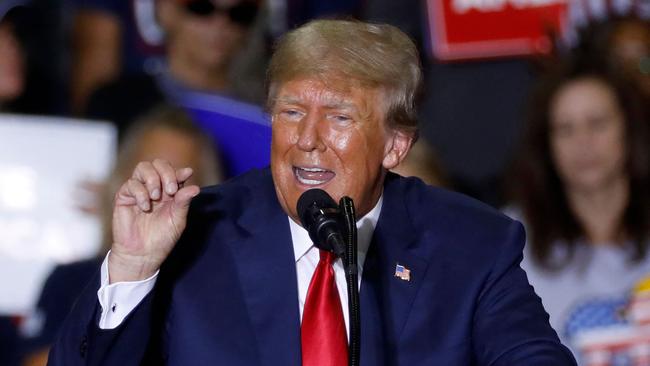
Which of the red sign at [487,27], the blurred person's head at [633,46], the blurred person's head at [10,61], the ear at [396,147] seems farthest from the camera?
the red sign at [487,27]

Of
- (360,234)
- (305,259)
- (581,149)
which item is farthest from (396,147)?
(581,149)

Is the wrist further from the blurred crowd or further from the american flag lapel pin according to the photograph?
the blurred crowd

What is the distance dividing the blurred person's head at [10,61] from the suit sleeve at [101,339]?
8.02 feet

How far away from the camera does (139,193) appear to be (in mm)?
2371

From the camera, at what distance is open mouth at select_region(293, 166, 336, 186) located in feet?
8.37

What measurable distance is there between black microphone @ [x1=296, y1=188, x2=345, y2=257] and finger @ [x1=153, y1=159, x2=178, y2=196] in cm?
23

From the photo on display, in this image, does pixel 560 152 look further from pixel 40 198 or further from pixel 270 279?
pixel 270 279

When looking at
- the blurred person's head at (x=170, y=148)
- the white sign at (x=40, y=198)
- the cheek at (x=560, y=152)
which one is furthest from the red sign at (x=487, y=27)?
the white sign at (x=40, y=198)

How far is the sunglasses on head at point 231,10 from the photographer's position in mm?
4855

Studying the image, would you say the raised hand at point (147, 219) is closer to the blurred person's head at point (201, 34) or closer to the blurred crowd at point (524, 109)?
the blurred crowd at point (524, 109)

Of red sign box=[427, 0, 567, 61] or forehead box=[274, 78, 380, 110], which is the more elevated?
forehead box=[274, 78, 380, 110]

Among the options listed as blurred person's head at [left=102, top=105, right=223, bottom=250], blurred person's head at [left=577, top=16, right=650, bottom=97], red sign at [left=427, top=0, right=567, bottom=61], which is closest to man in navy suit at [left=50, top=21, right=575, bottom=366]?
blurred person's head at [left=102, top=105, right=223, bottom=250]

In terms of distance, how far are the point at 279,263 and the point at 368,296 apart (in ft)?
0.59

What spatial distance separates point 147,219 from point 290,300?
1.02ft
